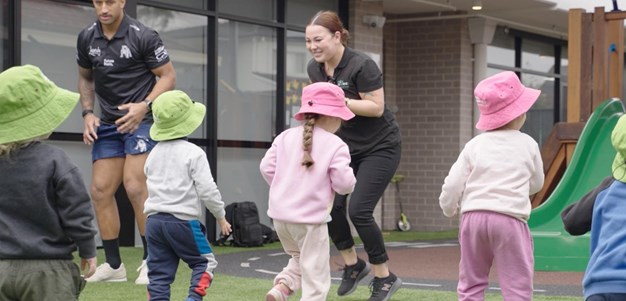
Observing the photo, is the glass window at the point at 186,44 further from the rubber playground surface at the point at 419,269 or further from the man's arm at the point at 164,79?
the man's arm at the point at 164,79

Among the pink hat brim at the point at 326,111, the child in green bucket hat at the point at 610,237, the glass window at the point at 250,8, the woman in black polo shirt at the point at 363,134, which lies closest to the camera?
the child in green bucket hat at the point at 610,237

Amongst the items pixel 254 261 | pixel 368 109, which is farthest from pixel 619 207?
pixel 254 261

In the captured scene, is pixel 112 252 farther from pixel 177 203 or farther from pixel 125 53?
Result: pixel 177 203

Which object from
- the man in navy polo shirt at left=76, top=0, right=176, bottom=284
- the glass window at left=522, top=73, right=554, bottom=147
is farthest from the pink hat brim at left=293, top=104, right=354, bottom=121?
the glass window at left=522, top=73, right=554, bottom=147

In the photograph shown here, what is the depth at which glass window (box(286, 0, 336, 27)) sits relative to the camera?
13062 mm

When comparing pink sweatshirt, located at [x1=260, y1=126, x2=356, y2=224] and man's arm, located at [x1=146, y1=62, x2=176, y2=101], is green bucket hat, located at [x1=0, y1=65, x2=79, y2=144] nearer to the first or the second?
pink sweatshirt, located at [x1=260, y1=126, x2=356, y2=224]

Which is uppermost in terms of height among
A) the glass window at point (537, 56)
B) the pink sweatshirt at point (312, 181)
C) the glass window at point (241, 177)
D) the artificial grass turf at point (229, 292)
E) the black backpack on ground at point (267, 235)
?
the glass window at point (537, 56)

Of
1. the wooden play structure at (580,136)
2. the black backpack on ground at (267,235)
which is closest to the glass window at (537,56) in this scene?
the black backpack on ground at (267,235)

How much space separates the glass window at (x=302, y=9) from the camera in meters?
13.1

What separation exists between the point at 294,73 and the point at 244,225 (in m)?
2.35

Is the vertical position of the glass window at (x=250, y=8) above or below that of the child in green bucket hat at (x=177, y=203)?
above

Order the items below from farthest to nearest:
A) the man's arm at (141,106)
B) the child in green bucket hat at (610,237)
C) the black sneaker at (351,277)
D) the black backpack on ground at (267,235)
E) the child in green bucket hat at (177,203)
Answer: the black backpack on ground at (267,235) < the man's arm at (141,106) < the black sneaker at (351,277) < the child in green bucket hat at (177,203) < the child in green bucket hat at (610,237)

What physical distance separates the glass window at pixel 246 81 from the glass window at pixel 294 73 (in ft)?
0.74

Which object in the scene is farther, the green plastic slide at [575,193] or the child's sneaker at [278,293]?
the green plastic slide at [575,193]
